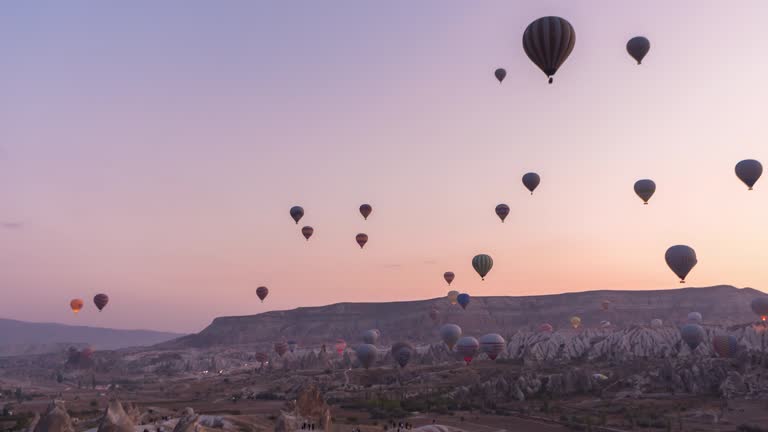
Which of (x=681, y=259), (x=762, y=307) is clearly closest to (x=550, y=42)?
(x=681, y=259)

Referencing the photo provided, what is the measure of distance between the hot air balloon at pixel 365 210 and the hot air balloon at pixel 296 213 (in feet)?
22.8

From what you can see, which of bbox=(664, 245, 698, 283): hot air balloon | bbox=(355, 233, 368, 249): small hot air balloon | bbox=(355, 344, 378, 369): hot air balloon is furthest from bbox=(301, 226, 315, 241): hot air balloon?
bbox=(664, 245, 698, 283): hot air balloon

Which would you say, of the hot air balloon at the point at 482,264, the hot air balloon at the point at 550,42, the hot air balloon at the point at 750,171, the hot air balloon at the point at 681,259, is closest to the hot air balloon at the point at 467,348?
the hot air balloon at the point at 482,264

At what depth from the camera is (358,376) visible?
105375mm

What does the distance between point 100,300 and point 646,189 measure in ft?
259

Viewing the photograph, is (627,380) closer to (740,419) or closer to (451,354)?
(740,419)

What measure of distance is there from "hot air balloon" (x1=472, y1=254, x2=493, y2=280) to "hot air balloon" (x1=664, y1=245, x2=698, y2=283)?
60.1 feet

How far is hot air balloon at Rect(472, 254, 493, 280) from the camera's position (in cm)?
7419

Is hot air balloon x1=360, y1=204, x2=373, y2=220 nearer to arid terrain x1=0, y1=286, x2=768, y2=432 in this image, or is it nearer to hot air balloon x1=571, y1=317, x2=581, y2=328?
arid terrain x1=0, y1=286, x2=768, y2=432

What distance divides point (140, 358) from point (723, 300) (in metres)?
158

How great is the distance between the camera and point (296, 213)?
79.9m

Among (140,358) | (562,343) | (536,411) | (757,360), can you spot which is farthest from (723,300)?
(140,358)

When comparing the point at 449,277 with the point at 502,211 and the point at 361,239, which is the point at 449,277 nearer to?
the point at 361,239

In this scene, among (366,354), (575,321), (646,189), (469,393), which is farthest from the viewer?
(575,321)
